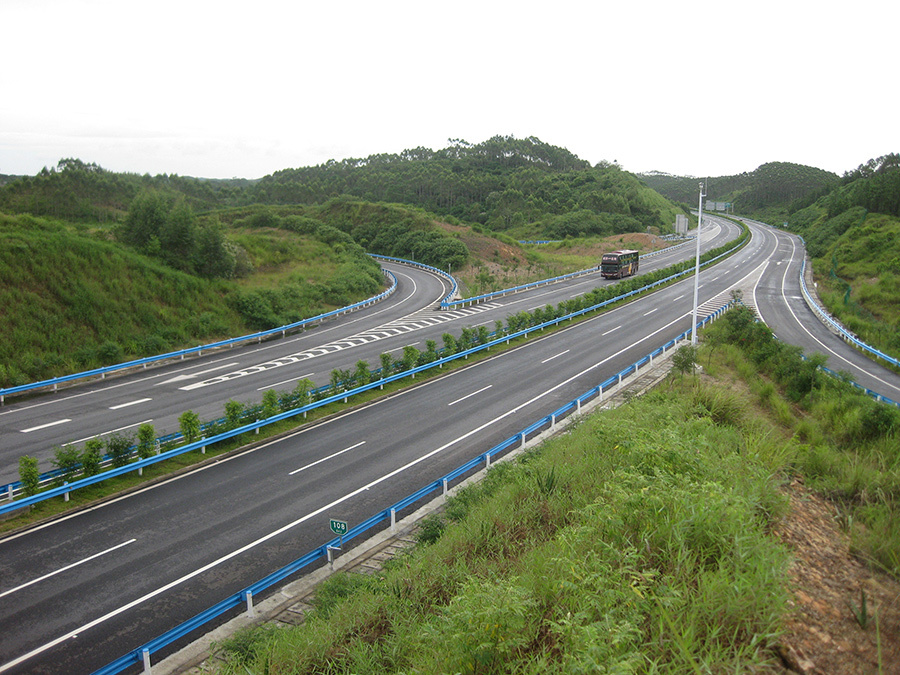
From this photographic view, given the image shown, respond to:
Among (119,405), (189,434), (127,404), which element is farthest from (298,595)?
(119,405)

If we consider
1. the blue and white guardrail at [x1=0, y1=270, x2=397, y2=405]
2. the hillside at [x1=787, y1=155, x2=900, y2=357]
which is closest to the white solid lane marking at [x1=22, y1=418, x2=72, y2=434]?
the blue and white guardrail at [x1=0, y1=270, x2=397, y2=405]

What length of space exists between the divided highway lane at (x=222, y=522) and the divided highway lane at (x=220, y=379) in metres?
5.18

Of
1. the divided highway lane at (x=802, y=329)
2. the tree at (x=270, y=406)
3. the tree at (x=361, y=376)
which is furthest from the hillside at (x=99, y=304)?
the divided highway lane at (x=802, y=329)

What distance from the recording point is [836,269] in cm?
6097

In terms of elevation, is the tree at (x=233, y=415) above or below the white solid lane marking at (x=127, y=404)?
above

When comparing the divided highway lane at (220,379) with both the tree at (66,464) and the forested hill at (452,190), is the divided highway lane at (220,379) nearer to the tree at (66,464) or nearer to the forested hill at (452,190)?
the tree at (66,464)

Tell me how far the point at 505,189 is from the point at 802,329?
98.1m

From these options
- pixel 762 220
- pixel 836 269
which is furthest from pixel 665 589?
pixel 762 220

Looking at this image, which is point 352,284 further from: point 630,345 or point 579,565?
point 579,565

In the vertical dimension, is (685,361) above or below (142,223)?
below

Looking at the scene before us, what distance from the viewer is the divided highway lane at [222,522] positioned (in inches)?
431

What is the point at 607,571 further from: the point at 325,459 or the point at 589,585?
the point at 325,459

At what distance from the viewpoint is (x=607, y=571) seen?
676 cm

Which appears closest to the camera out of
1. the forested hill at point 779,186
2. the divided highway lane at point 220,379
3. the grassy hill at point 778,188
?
the divided highway lane at point 220,379
